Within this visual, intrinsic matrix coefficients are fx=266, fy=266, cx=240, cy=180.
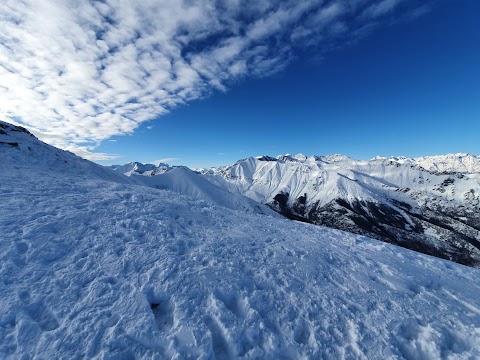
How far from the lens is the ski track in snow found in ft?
26.0

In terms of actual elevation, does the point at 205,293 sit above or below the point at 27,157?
below

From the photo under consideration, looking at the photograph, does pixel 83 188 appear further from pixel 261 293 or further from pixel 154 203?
pixel 261 293

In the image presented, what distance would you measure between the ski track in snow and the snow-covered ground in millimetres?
43

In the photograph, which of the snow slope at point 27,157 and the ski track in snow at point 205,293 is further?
the snow slope at point 27,157

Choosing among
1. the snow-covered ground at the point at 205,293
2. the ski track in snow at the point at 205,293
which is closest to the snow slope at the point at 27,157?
the snow-covered ground at the point at 205,293

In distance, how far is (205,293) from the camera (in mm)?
9977

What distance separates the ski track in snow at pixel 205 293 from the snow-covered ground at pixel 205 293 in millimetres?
43

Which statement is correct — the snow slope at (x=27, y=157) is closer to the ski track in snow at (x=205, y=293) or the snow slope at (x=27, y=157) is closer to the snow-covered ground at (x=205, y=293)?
the snow-covered ground at (x=205, y=293)

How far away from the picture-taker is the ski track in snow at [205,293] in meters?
7.93

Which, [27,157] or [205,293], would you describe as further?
[27,157]

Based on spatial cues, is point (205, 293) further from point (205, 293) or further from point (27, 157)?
point (27, 157)

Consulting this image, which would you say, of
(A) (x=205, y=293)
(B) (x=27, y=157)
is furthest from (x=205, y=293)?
(B) (x=27, y=157)

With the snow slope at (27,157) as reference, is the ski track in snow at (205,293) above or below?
below

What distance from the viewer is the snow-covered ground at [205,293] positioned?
793 cm
